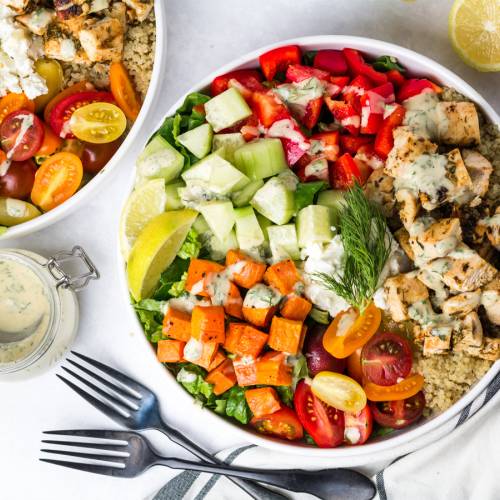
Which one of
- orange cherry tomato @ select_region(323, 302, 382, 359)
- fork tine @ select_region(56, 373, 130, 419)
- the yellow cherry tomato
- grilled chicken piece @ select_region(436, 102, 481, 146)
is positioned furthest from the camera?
fork tine @ select_region(56, 373, 130, 419)

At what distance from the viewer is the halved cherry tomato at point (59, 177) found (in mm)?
2543

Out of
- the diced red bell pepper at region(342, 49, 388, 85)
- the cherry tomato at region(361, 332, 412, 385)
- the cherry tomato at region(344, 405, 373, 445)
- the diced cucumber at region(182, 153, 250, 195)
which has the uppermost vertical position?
the diced red bell pepper at region(342, 49, 388, 85)

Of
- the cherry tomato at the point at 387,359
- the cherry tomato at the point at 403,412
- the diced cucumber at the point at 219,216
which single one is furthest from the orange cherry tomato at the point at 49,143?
the cherry tomato at the point at 403,412

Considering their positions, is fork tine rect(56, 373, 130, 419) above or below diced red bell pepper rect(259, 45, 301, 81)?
below

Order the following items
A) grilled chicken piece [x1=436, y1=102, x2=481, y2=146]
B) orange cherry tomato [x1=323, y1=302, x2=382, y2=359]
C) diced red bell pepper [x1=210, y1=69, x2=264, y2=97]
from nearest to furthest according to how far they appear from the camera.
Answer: grilled chicken piece [x1=436, y1=102, x2=481, y2=146]
orange cherry tomato [x1=323, y1=302, x2=382, y2=359]
diced red bell pepper [x1=210, y1=69, x2=264, y2=97]

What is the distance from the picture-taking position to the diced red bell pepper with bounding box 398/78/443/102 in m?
2.22

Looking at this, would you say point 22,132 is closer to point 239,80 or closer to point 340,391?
point 239,80

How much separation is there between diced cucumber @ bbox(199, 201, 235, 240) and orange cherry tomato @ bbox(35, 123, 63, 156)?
0.69 m

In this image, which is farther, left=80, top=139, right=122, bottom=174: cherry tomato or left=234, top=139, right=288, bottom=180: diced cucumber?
left=80, top=139, right=122, bottom=174: cherry tomato

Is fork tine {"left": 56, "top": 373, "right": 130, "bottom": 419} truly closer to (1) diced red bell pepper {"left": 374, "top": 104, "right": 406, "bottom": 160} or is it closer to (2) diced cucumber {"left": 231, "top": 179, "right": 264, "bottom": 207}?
(2) diced cucumber {"left": 231, "top": 179, "right": 264, "bottom": 207}

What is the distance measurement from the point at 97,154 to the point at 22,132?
0.87 ft

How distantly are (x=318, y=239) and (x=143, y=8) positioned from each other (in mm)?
1012

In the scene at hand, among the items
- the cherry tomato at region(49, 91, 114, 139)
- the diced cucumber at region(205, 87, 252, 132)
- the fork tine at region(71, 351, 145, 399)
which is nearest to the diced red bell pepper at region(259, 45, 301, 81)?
the diced cucumber at region(205, 87, 252, 132)

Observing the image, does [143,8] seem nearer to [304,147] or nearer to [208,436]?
[304,147]
